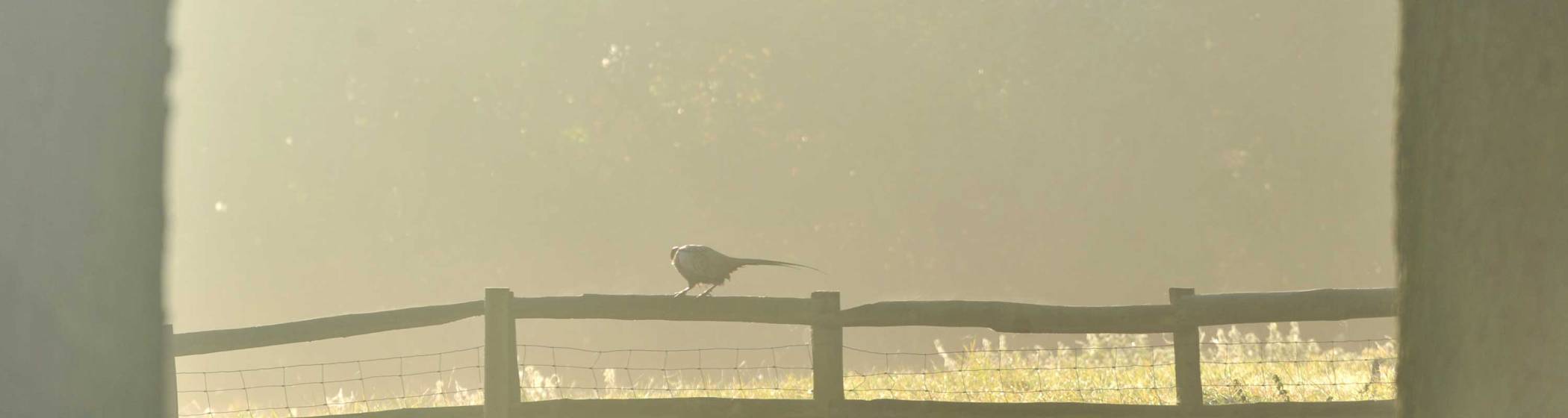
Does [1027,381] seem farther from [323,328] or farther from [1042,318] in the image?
[323,328]

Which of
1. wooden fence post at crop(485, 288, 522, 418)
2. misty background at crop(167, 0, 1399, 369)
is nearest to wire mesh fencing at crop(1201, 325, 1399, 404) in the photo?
wooden fence post at crop(485, 288, 522, 418)

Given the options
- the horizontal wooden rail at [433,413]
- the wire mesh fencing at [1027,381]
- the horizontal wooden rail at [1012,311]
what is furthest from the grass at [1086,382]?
the horizontal wooden rail at [1012,311]

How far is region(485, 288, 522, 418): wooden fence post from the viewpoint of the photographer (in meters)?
7.26

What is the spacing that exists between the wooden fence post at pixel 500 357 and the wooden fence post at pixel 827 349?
1616 mm

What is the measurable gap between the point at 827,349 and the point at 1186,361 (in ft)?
6.13

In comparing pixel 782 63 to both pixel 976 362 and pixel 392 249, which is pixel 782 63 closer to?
pixel 392 249

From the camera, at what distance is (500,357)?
24.0ft

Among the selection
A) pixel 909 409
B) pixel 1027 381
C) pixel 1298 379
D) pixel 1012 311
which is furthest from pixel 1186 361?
pixel 1027 381

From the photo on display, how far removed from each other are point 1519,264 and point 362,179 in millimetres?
24950

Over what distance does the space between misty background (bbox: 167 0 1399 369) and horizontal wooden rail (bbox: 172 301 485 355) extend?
44.8 feet

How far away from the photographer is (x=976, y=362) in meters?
11.7

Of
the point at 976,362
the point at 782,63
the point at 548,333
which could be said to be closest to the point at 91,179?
the point at 976,362

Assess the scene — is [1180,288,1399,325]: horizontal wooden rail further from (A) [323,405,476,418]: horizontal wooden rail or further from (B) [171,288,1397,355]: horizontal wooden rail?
(A) [323,405,476,418]: horizontal wooden rail

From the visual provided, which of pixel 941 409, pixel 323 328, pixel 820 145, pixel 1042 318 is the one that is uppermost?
pixel 820 145
